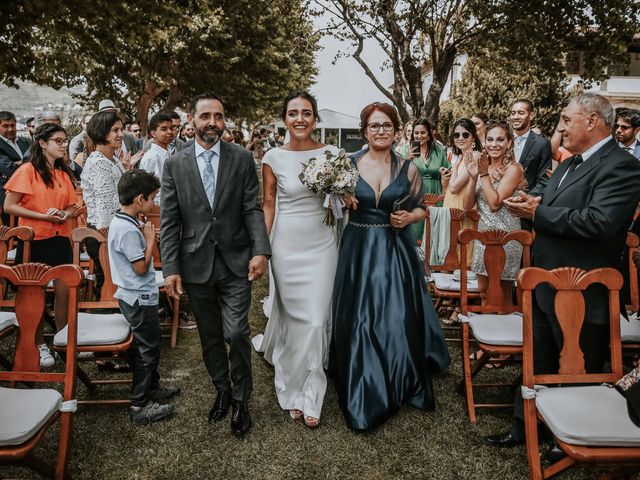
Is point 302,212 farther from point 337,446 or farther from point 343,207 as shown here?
point 337,446

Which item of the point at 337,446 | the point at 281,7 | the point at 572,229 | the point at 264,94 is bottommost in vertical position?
the point at 337,446

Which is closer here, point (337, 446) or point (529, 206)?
point (529, 206)

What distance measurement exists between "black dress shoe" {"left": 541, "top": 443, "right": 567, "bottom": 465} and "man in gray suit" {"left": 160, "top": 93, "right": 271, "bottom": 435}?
2.05 metres

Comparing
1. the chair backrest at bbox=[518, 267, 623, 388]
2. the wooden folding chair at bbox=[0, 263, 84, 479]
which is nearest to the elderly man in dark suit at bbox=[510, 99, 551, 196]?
the chair backrest at bbox=[518, 267, 623, 388]

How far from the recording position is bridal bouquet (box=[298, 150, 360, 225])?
3.86 meters

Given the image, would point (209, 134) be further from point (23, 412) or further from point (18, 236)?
point (18, 236)

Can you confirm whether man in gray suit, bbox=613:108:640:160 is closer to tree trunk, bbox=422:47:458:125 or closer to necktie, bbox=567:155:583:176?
necktie, bbox=567:155:583:176

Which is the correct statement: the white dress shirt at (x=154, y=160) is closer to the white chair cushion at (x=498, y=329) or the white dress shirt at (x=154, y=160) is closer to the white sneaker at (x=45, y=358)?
the white sneaker at (x=45, y=358)

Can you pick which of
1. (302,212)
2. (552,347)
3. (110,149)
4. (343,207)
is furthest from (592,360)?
(110,149)

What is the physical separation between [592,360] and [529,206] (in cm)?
107

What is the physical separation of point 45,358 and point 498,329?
3.98m

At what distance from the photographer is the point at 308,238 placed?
4.19 metres

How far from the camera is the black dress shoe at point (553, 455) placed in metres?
3.23

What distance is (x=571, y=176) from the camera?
10.7 ft
